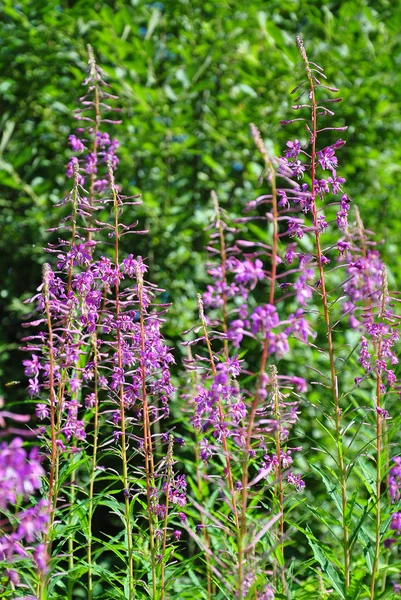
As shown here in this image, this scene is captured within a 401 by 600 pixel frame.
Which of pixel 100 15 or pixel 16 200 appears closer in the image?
pixel 100 15

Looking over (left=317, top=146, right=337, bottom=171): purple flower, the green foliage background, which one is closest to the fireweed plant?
(left=317, top=146, right=337, bottom=171): purple flower

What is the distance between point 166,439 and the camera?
8.45 ft

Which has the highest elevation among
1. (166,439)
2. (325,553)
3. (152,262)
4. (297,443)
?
→ (166,439)

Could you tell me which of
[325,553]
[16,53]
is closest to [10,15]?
[16,53]

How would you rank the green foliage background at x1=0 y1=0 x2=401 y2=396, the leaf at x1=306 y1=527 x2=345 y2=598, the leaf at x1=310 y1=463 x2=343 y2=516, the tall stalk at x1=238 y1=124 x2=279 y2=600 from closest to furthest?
the tall stalk at x1=238 y1=124 x2=279 y2=600, the leaf at x1=306 y1=527 x2=345 y2=598, the leaf at x1=310 y1=463 x2=343 y2=516, the green foliage background at x1=0 y1=0 x2=401 y2=396

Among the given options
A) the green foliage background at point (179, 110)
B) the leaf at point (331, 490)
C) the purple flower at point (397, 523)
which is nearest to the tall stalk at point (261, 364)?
the purple flower at point (397, 523)

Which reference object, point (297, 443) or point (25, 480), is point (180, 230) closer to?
point (297, 443)

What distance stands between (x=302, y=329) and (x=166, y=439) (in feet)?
2.96

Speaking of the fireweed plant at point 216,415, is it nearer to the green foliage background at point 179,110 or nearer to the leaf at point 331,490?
the leaf at point 331,490

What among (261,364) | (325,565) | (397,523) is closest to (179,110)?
(325,565)

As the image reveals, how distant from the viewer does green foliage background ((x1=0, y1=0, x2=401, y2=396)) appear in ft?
17.2

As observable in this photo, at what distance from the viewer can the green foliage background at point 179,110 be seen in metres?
5.25

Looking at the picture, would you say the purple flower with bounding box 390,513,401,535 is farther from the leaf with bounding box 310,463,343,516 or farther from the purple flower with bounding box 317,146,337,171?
the purple flower with bounding box 317,146,337,171

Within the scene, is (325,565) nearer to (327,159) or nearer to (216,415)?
(216,415)
